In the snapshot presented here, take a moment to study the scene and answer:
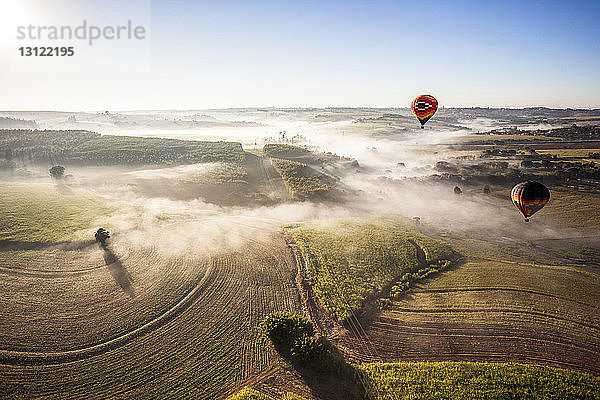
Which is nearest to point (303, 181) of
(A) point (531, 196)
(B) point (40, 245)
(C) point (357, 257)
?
(C) point (357, 257)

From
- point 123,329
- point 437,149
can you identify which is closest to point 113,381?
point 123,329

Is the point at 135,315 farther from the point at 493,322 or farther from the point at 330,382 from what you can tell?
the point at 493,322

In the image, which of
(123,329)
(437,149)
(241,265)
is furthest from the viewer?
(437,149)

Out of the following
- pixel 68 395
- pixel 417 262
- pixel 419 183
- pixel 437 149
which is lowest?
pixel 68 395

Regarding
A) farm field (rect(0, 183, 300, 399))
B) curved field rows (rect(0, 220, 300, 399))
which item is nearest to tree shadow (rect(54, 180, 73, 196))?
farm field (rect(0, 183, 300, 399))

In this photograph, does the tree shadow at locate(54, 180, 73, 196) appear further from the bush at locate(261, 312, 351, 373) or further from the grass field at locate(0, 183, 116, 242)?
the bush at locate(261, 312, 351, 373)

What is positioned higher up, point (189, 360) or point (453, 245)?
point (453, 245)

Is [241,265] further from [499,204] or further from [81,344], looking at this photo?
[499,204]

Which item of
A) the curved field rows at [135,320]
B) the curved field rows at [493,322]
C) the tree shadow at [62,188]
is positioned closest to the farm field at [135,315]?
the curved field rows at [135,320]
